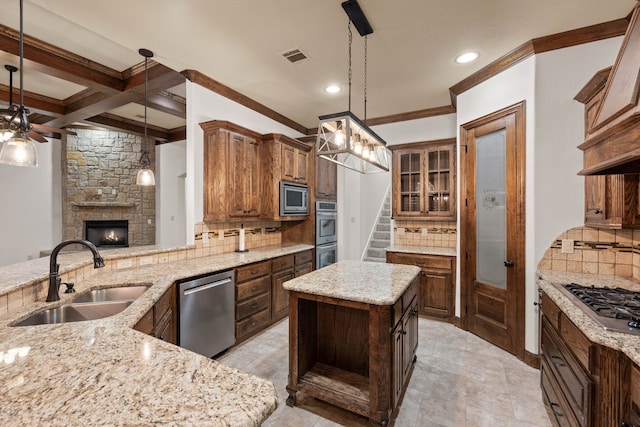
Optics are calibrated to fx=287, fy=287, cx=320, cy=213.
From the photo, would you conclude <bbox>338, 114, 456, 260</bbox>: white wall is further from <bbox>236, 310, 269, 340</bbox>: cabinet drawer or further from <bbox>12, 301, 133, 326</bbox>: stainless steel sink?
<bbox>12, 301, 133, 326</bbox>: stainless steel sink

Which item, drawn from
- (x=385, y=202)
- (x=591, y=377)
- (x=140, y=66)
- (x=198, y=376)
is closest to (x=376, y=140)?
(x=591, y=377)

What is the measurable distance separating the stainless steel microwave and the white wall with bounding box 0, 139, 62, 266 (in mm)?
4906

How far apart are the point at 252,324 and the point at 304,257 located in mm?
1270

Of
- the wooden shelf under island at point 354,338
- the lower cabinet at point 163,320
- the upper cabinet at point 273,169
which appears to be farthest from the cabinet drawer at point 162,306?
the upper cabinet at point 273,169

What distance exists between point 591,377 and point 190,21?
3.48m

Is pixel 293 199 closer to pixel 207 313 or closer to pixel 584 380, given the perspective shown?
pixel 207 313

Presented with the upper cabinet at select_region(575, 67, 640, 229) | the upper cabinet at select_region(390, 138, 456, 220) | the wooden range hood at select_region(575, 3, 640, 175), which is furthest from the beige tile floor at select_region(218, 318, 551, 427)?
the wooden range hood at select_region(575, 3, 640, 175)

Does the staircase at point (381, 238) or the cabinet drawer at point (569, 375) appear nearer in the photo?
the cabinet drawer at point (569, 375)

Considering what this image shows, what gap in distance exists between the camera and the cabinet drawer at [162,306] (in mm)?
1925

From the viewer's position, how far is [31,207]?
5277 mm

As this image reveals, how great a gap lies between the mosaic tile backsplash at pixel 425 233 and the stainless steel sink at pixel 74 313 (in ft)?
11.9

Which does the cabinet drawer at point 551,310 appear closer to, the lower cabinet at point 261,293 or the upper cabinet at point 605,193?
the upper cabinet at point 605,193

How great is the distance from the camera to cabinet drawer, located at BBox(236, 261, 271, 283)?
308 cm

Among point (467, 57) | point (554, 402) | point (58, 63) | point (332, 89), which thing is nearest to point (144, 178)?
point (58, 63)
